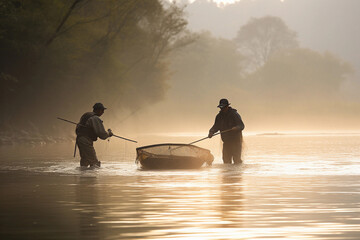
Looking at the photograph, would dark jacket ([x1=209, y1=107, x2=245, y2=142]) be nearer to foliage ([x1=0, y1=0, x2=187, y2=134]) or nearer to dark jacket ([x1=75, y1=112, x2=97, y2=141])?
dark jacket ([x1=75, y1=112, x2=97, y2=141])

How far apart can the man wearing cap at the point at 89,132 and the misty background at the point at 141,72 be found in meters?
14.2

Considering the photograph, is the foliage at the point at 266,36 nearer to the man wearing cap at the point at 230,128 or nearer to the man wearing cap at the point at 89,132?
the man wearing cap at the point at 230,128

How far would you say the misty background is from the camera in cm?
3922

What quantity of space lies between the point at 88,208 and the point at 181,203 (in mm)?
1477

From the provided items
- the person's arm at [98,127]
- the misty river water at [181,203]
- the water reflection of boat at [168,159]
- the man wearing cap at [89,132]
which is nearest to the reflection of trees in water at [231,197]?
the misty river water at [181,203]

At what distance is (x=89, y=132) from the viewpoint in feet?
67.2

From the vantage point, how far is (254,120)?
292 feet

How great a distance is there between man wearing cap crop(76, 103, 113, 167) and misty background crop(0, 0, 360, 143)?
14.2 metres

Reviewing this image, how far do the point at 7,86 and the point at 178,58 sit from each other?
6177 cm

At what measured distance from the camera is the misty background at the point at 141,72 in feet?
129

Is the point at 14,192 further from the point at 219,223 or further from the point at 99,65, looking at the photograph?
the point at 99,65

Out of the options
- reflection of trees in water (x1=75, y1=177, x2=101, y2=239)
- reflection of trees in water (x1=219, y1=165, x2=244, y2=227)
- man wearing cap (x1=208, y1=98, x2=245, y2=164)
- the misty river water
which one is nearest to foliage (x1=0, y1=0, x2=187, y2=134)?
man wearing cap (x1=208, y1=98, x2=245, y2=164)

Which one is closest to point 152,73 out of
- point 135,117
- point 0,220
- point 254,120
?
point 135,117

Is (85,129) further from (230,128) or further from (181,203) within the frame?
(181,203)
